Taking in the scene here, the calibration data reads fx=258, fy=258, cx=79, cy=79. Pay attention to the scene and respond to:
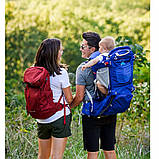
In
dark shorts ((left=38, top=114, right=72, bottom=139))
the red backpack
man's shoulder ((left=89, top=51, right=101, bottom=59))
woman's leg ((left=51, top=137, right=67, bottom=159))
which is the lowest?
woman's leg ((left=51, top=137, right=67, bottom=159))

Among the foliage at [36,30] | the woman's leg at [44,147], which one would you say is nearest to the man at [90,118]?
the woman's leg at [44,147]

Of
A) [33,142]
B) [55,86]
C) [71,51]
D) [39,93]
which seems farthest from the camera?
[71,51]

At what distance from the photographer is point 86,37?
7.91 feet

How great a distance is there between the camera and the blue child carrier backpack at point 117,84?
86.3 inches

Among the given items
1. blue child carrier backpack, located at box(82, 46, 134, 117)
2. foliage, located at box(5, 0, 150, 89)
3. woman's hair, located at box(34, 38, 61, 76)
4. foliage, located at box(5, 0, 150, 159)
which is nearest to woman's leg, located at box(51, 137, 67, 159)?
blue child carrier backpack, located at box(82, 46, 134, 117)

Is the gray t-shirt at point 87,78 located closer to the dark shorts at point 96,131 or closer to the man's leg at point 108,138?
the dark shorts at point 96,131

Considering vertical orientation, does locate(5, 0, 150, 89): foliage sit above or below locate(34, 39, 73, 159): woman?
above

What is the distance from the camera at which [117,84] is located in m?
2.21

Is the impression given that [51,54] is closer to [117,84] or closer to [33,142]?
[117,84]

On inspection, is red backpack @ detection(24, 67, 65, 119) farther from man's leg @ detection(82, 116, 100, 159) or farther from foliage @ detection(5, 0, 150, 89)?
foliage @ detection(5, 0, 150, 89)

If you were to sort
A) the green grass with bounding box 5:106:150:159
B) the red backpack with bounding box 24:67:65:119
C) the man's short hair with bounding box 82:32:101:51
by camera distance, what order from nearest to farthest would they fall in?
the red backpack with bounding box 24:67:65:119, the man's short hair with bounding box 82:32:101:51, the green grass with bounding box 5:106:150:159

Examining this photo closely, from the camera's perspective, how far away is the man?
7.63 ft

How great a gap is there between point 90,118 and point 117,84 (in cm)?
40

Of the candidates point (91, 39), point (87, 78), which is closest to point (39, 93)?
point (87, 78)
